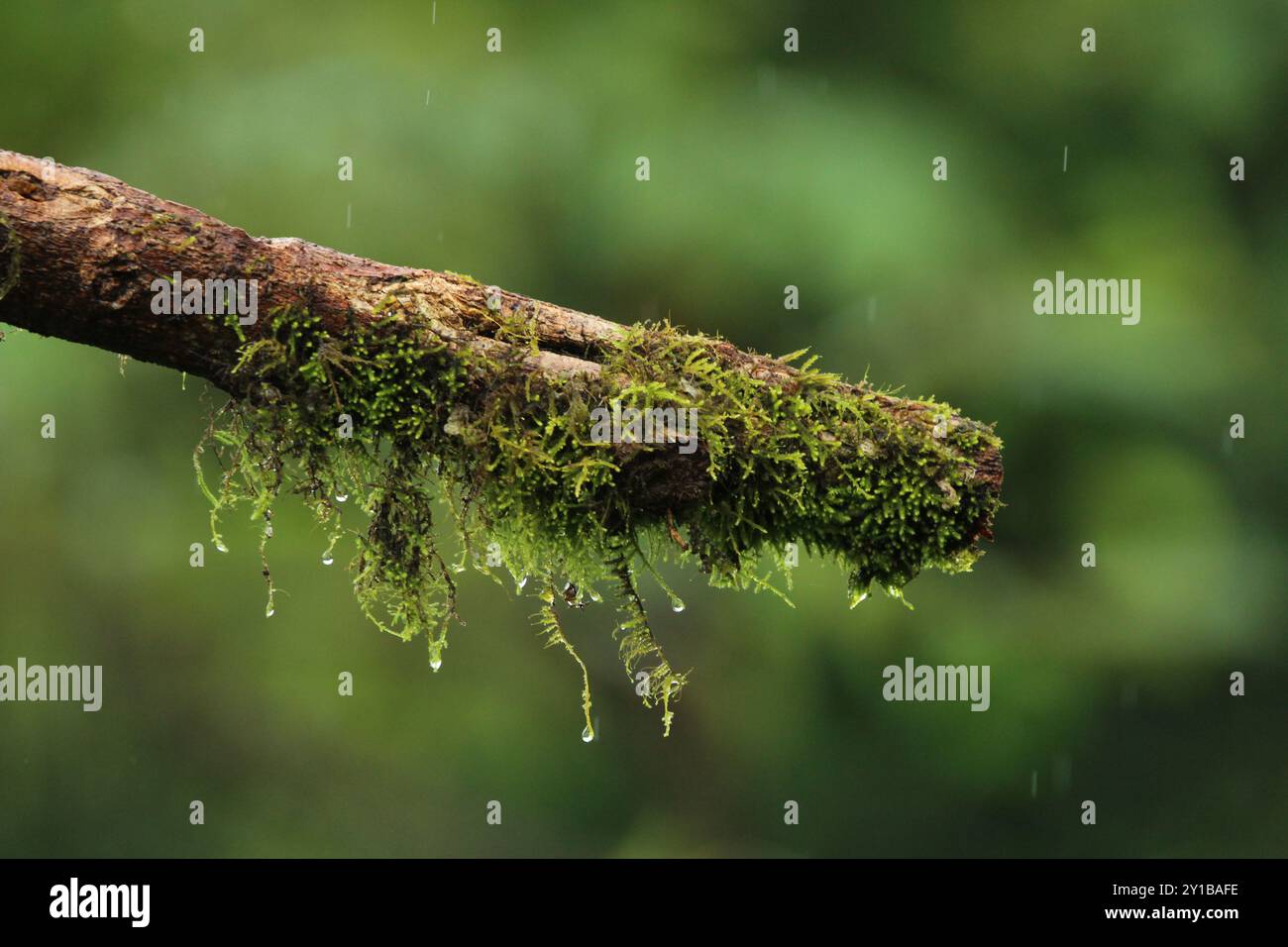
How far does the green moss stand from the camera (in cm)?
208

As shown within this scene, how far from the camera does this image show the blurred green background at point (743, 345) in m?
5.88

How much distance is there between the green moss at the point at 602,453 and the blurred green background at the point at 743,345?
359cm

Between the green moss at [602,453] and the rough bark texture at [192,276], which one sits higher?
the rough bark texture at [192,276]

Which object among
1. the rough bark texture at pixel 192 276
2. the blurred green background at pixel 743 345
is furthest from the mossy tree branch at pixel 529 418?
the blurred green background at pixel 743 345

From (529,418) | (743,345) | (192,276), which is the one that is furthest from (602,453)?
(743,345)

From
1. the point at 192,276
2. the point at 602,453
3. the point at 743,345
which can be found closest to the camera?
the point at 192,276

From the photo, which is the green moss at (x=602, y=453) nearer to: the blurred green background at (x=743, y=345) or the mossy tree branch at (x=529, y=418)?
the mossy tree branch at (x=529, y=418)

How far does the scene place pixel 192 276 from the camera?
1.95 m

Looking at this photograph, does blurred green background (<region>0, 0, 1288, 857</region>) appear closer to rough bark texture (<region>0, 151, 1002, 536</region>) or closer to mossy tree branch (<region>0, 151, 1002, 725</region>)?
mossy tree branch (<region>0, 151, 1002, 725</region>)

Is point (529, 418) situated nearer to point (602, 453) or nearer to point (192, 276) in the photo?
point (602, 453)

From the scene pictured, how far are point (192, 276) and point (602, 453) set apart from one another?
2.05ft

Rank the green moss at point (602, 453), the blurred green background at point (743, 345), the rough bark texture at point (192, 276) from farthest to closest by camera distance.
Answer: the blurred green background at point (743, 345) → the green moss at point (602, 453) → the rough bark texture at point (192, 276)

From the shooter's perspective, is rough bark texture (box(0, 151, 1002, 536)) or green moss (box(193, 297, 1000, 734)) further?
green moss (box(193, 297, 1000, 734))

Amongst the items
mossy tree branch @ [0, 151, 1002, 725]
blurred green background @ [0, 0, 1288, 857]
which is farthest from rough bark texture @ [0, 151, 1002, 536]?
blurred green background @ [0, 0, 1288, 857]
